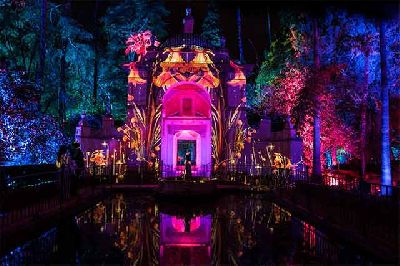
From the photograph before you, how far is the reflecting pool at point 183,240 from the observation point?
795cm

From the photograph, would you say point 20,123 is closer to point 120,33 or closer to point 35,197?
point 35,197

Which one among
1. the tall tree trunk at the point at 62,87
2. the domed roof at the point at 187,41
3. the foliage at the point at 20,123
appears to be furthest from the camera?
the tall tree trunk at the point at 62,87

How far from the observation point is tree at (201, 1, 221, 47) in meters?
39.5

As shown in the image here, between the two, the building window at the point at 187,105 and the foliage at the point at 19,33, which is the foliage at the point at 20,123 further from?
the building window at the point at 187,105

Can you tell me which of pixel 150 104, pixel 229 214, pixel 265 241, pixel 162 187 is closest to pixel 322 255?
pixel 265 241

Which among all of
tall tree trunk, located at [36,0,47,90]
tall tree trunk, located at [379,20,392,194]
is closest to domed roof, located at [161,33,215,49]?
tall tree trunk, located at [36,0,47,90]

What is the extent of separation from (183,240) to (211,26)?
1301 inches

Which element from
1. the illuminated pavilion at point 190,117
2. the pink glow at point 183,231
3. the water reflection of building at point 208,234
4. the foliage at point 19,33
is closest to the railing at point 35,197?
the water reflection of building at point 208,234

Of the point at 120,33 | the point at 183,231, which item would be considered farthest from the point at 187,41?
the point at 183,231

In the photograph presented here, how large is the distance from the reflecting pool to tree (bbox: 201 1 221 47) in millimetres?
27663

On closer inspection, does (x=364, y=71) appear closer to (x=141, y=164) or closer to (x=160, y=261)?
(x=141, y=164)

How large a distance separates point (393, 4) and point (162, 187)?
1200 centimetres

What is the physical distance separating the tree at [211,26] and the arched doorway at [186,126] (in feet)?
46.1

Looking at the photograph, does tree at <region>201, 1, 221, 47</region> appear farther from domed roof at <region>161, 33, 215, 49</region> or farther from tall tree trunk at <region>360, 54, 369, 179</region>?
tall tree trunk at <region>360, 54, 369, 179</region>
